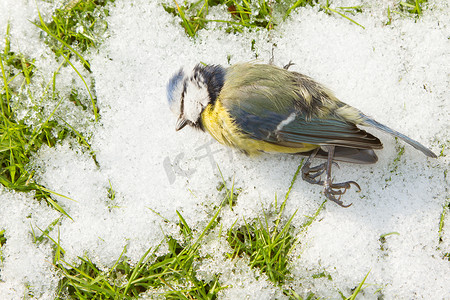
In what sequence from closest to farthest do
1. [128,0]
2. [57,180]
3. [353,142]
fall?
[353,142], [57,180], [128,0]

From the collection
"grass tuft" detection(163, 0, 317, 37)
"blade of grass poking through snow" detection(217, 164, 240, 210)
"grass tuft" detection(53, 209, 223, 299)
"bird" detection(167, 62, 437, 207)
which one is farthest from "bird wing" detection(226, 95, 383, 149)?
"grass tuft" detection(163, 0, 317, 37)

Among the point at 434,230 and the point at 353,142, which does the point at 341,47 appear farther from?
the point at 434,230

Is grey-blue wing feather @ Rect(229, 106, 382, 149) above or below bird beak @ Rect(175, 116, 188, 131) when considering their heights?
above

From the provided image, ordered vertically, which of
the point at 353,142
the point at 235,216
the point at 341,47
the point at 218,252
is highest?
the point at 341,47

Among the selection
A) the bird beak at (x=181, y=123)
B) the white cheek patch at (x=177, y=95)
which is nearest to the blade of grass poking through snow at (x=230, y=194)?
the bird beak at (x=181, y=123)

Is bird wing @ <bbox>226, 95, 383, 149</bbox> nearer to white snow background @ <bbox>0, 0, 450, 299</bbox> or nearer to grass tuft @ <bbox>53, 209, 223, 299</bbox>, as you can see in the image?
white snow background @ <bbox>0, 0, 450, 299</bbox>

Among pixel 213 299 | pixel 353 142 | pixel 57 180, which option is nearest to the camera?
pixel 353 142

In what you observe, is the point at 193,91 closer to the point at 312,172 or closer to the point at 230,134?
the point at 230,134

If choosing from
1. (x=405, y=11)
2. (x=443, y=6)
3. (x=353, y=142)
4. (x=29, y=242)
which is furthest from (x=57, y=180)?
(x=443, y=6)

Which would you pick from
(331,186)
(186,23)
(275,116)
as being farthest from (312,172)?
(186,23)
